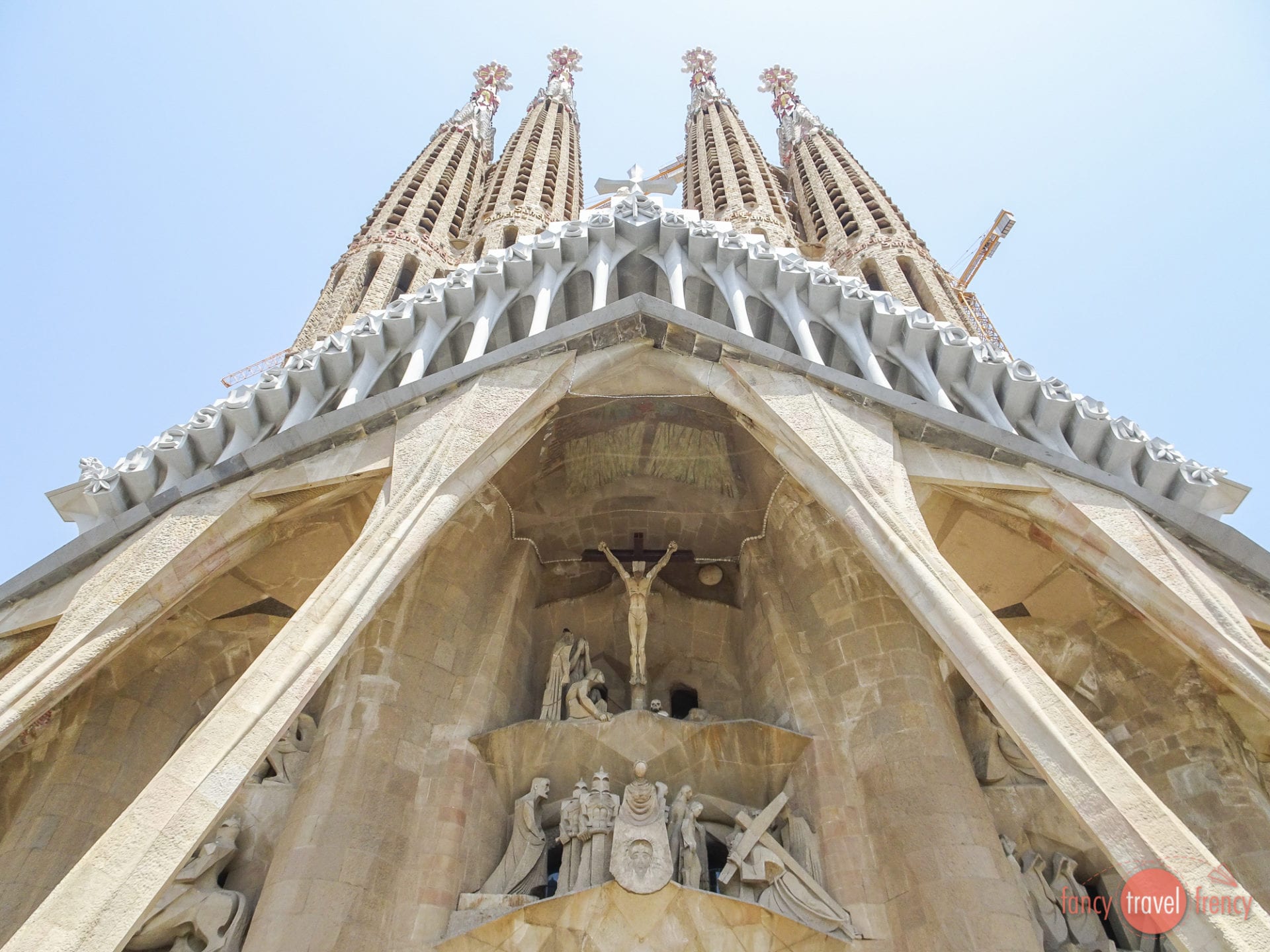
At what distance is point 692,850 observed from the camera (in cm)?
707

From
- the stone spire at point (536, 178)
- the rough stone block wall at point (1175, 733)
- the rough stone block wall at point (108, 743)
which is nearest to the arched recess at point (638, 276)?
the rough stone block wall at point (108, 743)

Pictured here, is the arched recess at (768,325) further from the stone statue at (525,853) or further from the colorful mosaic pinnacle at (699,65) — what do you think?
the colorful mosaic pinnacle at (699,65)

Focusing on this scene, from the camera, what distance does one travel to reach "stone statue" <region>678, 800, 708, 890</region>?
6883 mm

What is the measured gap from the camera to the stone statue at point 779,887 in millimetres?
6609

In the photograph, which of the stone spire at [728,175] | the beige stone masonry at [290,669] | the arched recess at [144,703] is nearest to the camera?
the beige stone masonry at [290,669]

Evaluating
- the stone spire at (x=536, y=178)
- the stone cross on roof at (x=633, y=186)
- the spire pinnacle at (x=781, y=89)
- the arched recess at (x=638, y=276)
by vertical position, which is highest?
the spire pinnacle at (x=781, y=89)

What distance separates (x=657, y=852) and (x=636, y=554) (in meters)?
3.48

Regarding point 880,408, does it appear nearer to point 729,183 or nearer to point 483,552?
point 483,552

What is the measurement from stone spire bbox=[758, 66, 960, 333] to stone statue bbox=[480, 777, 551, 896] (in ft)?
37.9

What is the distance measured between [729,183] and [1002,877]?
60.5 ft

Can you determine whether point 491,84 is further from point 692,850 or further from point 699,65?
point 692,850

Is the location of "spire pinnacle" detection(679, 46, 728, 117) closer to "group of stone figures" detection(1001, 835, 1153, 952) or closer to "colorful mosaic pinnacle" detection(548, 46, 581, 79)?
"colorful mosaic pinnacle" detection(548, 46, 581, 79)

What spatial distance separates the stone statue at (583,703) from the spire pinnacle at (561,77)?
80.4 ft

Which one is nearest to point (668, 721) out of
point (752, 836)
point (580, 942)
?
point (752, 836)
